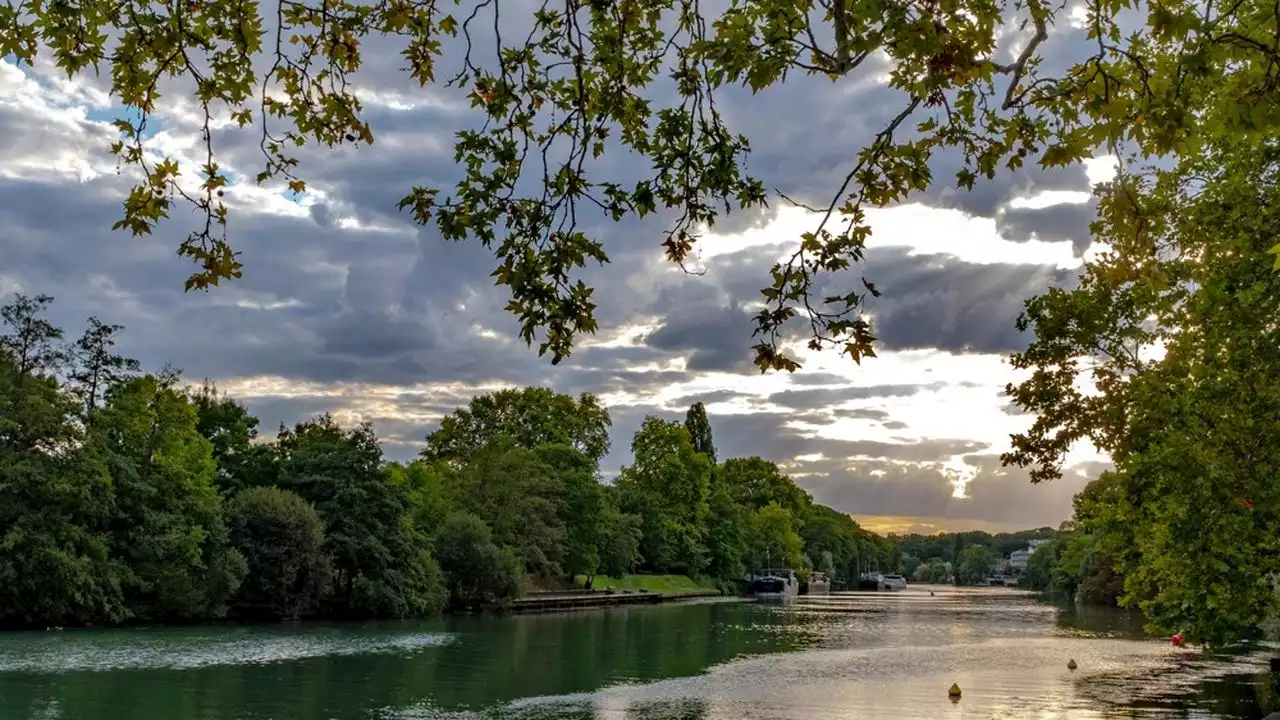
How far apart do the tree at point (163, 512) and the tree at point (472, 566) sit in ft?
48.4

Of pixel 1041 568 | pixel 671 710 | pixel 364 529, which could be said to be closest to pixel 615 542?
pixel 364 529

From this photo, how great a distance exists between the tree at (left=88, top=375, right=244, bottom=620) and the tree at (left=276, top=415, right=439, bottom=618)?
641cm

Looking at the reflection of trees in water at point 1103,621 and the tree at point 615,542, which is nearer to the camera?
the reflection of trees in water at point 1103,621

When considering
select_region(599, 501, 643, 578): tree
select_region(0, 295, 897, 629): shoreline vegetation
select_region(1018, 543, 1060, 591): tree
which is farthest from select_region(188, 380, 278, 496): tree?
select_region(1018, 543, 1060, 591): tree

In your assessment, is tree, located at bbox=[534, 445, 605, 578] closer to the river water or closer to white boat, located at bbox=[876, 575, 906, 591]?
the river water

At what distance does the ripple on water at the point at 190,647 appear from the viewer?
30453mm

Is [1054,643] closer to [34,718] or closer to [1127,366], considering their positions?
[1127,366]

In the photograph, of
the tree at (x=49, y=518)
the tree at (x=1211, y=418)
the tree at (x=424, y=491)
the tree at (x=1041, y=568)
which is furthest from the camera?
the tree at (x=1041, y=568)

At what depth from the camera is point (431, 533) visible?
63406mm

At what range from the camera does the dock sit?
66438mm

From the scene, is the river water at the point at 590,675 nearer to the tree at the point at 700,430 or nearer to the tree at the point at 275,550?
the tree at the point at 275,550

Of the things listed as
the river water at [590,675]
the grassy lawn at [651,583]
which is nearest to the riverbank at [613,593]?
the grassy lawn at [651,583]

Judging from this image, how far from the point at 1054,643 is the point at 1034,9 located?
4837cm

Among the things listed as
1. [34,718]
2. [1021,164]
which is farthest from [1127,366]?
[34,718]
